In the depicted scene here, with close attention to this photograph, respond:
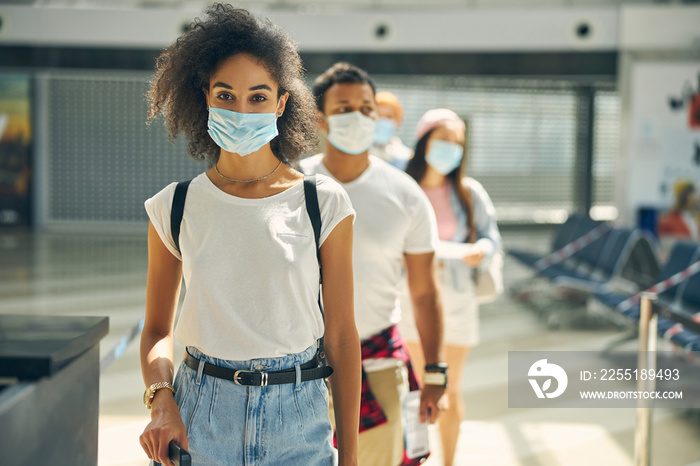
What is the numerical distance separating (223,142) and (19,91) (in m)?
13.4

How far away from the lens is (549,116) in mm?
15484

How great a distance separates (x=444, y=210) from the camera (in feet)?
10.3

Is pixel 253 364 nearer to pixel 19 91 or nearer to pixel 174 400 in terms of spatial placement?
pixel 174 400

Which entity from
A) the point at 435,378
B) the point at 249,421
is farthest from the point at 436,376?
the point at 249,421

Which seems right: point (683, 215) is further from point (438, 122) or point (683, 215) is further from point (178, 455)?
point (178, 455)

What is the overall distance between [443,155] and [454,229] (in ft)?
1.04

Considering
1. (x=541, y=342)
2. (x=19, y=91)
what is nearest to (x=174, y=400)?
(x=541, y=342)

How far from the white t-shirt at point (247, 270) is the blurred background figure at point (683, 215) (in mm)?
7719

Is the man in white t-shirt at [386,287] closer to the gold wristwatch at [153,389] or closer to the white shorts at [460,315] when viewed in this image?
the gold wristwatch at [153,389]

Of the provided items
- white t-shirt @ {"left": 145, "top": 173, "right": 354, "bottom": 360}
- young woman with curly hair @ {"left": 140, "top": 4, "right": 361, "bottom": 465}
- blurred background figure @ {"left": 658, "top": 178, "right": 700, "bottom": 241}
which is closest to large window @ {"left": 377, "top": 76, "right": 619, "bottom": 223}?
blurred background figure @ {"left": 658, "top": 178, "right": 700, "bottom": 241}

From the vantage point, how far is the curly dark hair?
4.52 ft

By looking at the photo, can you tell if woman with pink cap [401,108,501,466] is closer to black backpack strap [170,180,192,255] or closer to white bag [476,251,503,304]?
white bag [476,251,503,304]

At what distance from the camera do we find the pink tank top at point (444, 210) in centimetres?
312

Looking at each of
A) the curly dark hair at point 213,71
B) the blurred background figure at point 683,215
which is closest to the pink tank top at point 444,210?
the curly dark hair at point 213,71
